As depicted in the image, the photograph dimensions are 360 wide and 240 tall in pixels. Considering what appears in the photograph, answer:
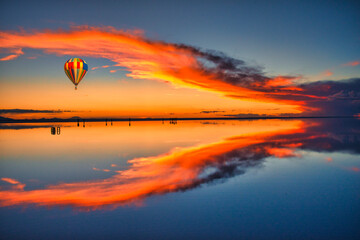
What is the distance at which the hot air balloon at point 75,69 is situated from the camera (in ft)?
156

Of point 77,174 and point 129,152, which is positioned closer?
point 77,174

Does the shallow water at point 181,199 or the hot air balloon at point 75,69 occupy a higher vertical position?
the hot air balloon at point 75,69

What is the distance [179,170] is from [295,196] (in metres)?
6.24

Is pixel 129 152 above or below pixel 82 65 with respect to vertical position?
below

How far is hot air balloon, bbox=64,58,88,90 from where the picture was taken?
4747 centimetres

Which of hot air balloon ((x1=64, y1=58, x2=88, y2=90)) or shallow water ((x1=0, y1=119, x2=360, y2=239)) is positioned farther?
hot air balloon ((x1=64, y1=58, x2=88, y2=90))

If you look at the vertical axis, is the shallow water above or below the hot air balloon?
below

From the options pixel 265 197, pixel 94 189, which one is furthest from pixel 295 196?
pixel 94 189

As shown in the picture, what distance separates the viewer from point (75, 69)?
156 ft

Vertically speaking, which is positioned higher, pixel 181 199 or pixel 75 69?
pixel 75 69

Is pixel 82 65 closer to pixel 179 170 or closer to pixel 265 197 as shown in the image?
pixel 179 170

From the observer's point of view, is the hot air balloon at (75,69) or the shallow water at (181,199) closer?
the shallow water at (181,199)

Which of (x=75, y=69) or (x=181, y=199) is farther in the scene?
(x=75, y=69)

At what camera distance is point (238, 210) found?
8836 millimetres
